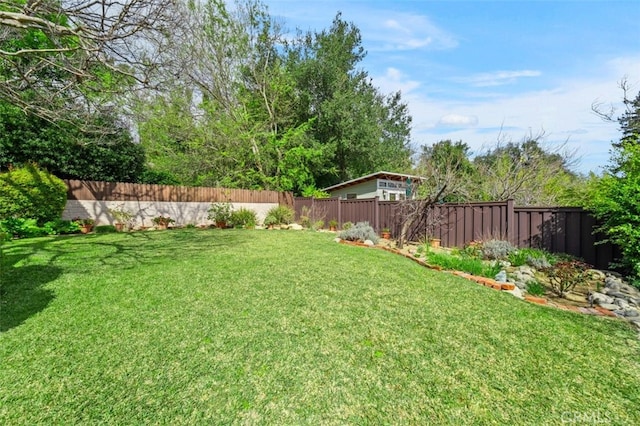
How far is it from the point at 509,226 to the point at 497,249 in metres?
0.82

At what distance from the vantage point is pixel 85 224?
8.64 metres

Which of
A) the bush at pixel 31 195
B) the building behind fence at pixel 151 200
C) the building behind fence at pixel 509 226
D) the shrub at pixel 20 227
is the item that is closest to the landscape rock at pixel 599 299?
the building behind fence at pixel 509 226

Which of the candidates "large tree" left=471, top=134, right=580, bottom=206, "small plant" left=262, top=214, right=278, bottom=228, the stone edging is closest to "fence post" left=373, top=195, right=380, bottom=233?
"large tree" left=471, top=134, right=580, bottom=206

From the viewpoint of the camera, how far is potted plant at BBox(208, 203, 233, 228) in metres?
12.1

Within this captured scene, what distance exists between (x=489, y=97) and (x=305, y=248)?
8.46 m

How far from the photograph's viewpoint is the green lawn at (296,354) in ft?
5.93

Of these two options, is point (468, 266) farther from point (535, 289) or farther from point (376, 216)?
point (376, 216)

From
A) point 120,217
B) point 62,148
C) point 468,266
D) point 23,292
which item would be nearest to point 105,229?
point 120,217

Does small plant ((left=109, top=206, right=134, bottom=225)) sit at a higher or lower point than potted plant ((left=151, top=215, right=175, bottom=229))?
higher

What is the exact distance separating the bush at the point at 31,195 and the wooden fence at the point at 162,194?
3.07ft

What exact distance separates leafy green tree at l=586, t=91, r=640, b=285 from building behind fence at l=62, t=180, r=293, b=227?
12451mm

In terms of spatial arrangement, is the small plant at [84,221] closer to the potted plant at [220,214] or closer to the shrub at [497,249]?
the potted plant at [220,214]

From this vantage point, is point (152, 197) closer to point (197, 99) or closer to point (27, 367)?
point (197, 99)

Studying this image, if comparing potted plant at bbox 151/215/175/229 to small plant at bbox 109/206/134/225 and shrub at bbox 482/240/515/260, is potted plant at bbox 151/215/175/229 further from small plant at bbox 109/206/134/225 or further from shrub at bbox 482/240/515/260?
shrub at bbox 482/240/515/260
